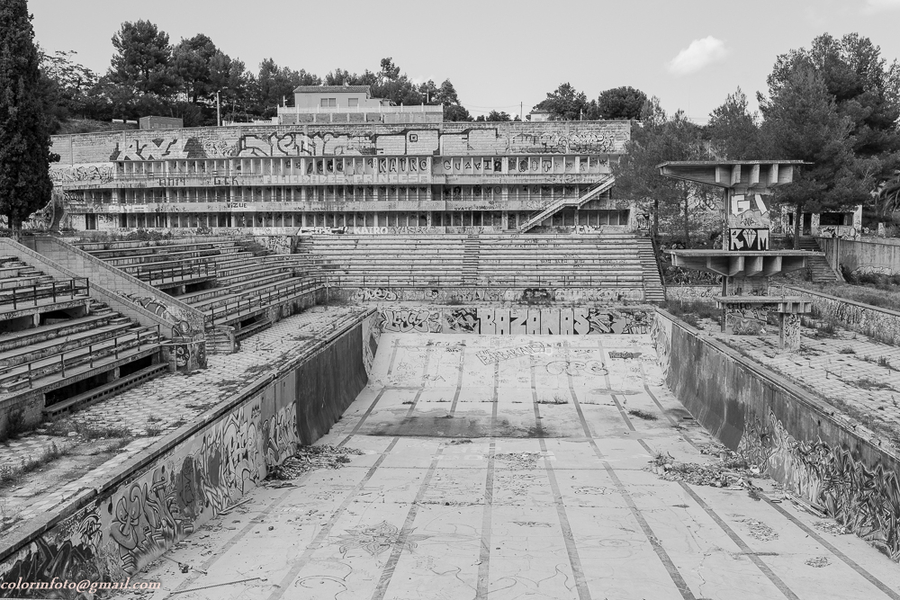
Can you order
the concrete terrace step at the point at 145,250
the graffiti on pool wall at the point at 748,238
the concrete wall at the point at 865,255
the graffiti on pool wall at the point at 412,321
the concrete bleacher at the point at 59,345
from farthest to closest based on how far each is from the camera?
the concrete wall at the point at 865,255 < the graffiti on pool wall at the point at 412,321 < the concrete terrace step at the point at 145,250 < the graffiti on pool wall at the point at 748,238 < the concrete bleacher at the point at 59,345

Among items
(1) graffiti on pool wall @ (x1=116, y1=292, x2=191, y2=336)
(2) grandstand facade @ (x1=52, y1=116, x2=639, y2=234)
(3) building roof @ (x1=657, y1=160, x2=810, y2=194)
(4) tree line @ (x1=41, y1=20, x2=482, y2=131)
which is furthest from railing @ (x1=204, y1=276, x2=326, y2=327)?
(4) tree line @ (x1=41, y1=20, x2=482, y2=131)

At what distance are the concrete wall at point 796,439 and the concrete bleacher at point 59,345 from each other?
50.3 feet

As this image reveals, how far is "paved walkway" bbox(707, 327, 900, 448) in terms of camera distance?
16.3m

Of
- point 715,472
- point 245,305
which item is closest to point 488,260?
point 245,305

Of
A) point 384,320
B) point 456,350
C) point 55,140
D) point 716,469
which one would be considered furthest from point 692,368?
point 55,140

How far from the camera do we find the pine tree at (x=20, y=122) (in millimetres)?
28734

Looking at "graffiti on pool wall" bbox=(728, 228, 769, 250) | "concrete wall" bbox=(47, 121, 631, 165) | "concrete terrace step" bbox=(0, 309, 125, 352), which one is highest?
"concrete wall" bbox=(47, 121, 631, 165)

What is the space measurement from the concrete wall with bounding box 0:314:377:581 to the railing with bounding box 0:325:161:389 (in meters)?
4.52

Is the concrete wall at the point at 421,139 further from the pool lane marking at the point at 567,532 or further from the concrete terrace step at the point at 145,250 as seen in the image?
the pool lane marking at the point at 567,532

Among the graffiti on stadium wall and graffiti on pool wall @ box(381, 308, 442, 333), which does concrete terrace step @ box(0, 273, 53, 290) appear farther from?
graffiti on pool wall @ box(381, 308, 442, 333)

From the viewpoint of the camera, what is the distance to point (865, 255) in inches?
1586

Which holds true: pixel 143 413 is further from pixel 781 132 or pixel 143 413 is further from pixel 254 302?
pixel 781 132

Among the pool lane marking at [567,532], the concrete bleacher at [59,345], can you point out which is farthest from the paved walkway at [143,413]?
the pool lane marking at [567,532]

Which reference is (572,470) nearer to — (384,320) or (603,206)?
(384,320)
